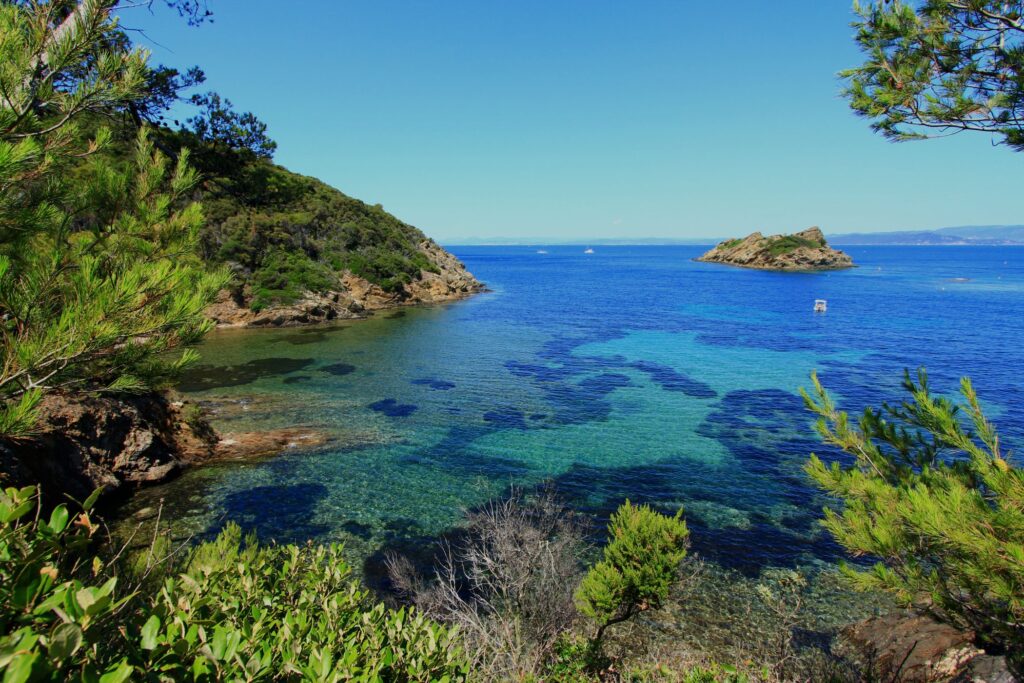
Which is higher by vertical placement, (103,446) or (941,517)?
(941,517)

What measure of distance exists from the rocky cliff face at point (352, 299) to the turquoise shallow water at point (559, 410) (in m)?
3.33


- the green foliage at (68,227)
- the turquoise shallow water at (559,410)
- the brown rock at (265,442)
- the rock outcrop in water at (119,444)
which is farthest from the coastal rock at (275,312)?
the green foliage at (68,227)

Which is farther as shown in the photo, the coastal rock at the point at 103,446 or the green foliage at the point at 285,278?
the green foliage at the point at 285,278

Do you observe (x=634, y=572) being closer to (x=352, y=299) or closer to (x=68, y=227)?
(x=68, y=227)

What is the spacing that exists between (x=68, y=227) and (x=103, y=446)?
11607 mm

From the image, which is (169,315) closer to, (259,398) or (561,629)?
(561,629)

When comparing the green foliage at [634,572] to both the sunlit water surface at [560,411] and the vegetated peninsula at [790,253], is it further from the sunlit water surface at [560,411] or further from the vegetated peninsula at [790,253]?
the vegetated peninsula at [790,253]

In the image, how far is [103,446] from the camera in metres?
16.3

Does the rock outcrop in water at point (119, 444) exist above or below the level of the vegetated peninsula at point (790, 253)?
below

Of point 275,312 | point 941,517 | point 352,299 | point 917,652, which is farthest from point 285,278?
point 941,517

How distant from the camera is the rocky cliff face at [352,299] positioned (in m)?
44.5

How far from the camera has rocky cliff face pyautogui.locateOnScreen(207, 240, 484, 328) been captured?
44.5 meters

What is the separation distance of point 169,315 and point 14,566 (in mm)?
5627

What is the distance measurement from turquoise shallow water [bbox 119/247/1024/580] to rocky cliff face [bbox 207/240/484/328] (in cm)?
333
